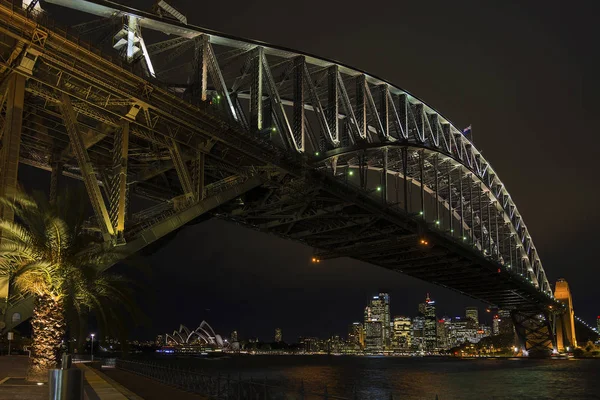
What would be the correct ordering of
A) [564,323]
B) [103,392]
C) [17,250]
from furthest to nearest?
[564,323]
[103,392]
[17,250]

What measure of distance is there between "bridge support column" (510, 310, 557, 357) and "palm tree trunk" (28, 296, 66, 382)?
116991 mm

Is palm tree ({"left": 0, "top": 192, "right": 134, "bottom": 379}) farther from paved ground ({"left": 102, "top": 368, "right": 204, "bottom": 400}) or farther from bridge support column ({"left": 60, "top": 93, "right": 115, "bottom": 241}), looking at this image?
paved ground ({"left": 102, "top": 368, "right": 204, "bottom": 400})

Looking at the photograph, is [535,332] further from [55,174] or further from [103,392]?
[103,392]

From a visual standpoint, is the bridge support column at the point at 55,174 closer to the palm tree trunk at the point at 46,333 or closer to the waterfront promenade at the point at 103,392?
the waterfront promenade at the point at 103,392

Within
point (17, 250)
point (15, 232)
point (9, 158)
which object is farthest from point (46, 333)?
point (9, 158)

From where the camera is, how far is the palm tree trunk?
713 inches

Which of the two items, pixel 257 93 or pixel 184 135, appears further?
pixel 257 93

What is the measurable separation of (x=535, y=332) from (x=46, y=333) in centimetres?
13020

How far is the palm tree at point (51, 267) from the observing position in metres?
16.8

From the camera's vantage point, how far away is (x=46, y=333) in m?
18.2

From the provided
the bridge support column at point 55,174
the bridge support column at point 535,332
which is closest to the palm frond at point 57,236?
the bridge support column at point 55,174

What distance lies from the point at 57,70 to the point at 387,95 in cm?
3392

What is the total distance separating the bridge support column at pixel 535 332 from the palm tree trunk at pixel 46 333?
11699 centimetres

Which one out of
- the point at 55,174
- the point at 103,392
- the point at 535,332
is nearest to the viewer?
the point at 103,392
